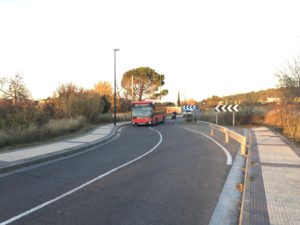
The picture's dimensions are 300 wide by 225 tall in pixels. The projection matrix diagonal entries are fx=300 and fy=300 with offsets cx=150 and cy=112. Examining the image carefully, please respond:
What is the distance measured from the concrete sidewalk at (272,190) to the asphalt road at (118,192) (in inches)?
30.1

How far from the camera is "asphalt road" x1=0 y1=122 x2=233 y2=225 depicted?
541 centimetres

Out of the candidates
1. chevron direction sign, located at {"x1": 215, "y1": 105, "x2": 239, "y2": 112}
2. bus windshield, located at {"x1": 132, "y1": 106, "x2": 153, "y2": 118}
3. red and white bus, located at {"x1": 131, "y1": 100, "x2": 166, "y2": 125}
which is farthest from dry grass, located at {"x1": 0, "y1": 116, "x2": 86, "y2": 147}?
bus windshield, located at {"x1": 132, "y1": 106, "x2": 153, "y2": 118}

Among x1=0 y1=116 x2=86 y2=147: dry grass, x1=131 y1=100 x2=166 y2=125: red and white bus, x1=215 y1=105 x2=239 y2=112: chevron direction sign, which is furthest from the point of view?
x1=131 y1=100 x2=166 y2=125: red and white bus

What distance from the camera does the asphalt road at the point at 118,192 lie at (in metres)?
5.41

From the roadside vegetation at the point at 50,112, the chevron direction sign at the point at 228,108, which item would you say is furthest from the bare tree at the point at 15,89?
the chevron direction sign at the point at 228,108

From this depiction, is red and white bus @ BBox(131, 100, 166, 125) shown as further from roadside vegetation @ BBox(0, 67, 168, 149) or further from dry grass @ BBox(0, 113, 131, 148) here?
dry grass @ BBox(0, 113, 131, 148)

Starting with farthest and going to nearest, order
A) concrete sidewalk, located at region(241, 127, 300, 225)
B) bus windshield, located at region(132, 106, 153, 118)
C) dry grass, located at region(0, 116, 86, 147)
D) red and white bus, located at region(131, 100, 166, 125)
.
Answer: bus windshield, located at region(132, 106, 153, 118) < red and white bus, located at region(131, 100, 166, 125) < dry grass, located at region(0, 116, 86, 147) < concrete sidewalk, located at region(241, 127, 300, 225)

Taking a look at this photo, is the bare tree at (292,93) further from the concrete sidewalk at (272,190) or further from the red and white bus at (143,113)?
the red and white bus at (143,113)

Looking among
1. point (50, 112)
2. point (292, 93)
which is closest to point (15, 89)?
point (50, 112)

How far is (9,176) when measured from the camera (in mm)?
8875

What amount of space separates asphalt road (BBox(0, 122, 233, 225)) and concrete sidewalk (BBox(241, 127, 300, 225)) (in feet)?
2.51

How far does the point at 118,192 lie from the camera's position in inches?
273

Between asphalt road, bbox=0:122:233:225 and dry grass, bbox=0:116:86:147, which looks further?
dry grass, bbox=0:116:86:147

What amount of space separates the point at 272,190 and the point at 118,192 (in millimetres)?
3448
